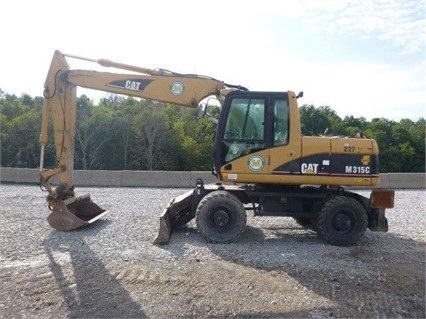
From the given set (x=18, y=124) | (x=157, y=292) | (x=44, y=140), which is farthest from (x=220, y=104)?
(x=18, y=124)

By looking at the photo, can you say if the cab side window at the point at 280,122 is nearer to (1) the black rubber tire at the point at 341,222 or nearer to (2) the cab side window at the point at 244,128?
(2) the cab side window at the point at 244,128

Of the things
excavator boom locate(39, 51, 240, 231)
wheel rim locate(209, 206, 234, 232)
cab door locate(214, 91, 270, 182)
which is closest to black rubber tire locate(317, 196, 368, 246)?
cab door locate(214, 91, 270, 182)

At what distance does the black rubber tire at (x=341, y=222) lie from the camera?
8.16 m

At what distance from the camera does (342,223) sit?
8195 millimetres

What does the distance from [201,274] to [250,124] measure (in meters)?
3.08

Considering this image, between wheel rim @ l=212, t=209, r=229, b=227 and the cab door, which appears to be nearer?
wheel rim @ l=212, t=209, r=229, b=227

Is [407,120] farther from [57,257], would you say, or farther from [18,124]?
[57,257]

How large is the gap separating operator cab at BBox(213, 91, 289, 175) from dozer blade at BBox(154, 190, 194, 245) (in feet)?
3.13

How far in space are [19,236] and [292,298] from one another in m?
5.26

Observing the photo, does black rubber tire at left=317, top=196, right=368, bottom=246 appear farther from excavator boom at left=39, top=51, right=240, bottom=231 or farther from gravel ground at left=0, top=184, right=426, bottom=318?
excavator boom at left=39, top=51, right=240, bottom=231

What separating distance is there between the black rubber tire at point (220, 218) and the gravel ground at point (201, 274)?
229 mm

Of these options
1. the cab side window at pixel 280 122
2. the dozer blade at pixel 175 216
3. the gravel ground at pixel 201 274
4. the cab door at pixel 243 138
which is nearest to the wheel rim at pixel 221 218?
the gravel ground at pixel 201 274

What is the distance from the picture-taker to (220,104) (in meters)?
8.55

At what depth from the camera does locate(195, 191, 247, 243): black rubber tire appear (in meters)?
8.02
